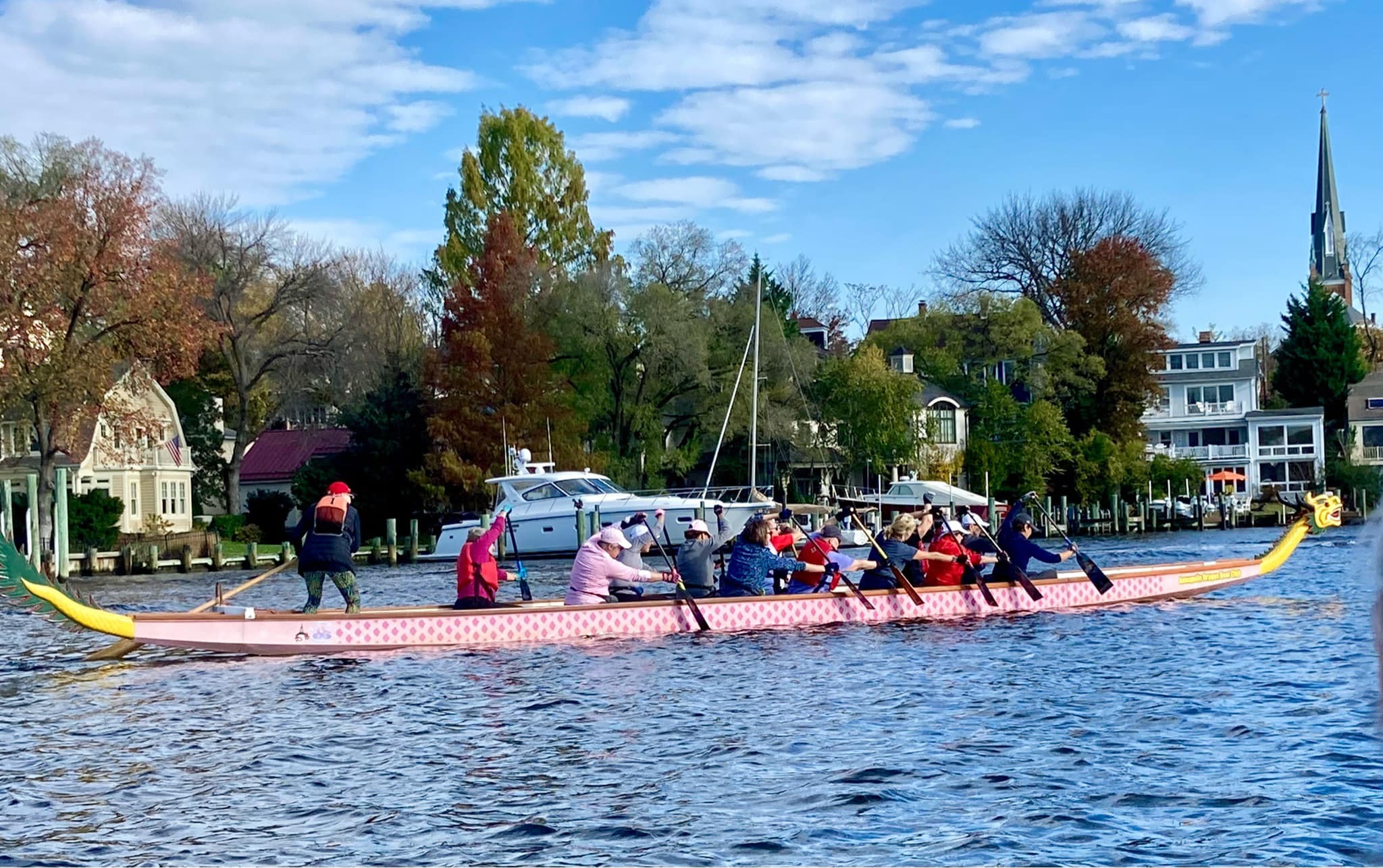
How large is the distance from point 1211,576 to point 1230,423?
60.7m

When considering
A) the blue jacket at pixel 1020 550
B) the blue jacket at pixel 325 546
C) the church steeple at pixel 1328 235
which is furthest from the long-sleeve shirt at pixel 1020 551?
the church steeple at pixel 1328 235

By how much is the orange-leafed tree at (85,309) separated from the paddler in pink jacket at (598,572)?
27.5 meters

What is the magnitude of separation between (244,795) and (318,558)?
296 inches

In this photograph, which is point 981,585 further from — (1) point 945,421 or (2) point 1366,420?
(2) point 1366,420

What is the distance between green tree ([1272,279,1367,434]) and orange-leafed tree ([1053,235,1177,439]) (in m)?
15.9

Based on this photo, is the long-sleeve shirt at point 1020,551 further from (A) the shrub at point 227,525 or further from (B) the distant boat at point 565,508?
(A) the shrub at point 227,525

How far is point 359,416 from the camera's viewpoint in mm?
56062

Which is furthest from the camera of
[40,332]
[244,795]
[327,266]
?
[327,266]

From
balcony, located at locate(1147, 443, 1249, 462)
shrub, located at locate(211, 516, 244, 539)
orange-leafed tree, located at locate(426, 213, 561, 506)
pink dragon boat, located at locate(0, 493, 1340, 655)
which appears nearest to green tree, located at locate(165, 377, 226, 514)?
shrub, located at locate(211, 516, 244, 539)

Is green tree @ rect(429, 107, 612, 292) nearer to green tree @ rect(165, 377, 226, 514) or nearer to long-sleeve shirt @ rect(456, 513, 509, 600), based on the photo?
green tree @ rect(165, 377, 226, 514)

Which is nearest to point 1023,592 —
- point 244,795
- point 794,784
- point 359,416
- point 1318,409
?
point 794,784

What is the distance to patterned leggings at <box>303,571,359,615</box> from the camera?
1805 centimetres

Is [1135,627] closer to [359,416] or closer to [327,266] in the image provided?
[359,416]

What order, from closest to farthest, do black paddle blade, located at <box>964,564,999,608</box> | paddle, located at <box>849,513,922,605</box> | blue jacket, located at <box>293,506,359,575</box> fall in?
blue jacket, located at <box>293,506,359,575</box> → paddle, located at <box>849,513,922,605</box> → black paddle blade, located at <box>964,564,999,608</box>
